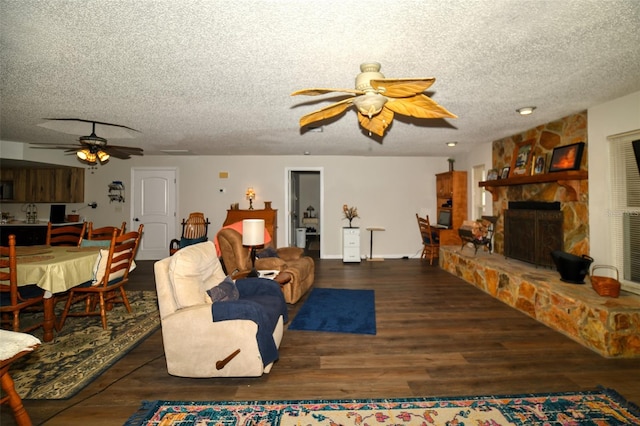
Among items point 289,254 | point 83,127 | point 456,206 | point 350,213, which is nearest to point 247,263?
point 289,254

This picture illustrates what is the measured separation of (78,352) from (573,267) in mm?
5144

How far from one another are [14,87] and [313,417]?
4.08m

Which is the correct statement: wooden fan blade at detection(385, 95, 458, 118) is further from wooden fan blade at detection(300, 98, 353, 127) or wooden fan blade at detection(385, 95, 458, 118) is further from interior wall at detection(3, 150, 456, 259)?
interior wall at detection(3, 150, 456, 259)

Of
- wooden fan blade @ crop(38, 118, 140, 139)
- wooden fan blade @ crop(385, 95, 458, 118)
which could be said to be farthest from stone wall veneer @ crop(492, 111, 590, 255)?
wooden fan blade @ crop(38, 118, 140, 139)

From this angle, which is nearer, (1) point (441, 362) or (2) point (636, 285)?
(1) point (441, 362)

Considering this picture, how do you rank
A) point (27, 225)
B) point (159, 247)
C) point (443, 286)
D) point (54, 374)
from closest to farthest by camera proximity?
point (54, 374) → point (443, 286) → point (27, 225) → point (159, 247)

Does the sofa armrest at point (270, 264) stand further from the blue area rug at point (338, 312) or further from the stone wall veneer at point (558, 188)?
the stone wall veneer at point (558, 188)

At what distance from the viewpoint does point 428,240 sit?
265 inches

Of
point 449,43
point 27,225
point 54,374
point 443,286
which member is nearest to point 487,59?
point 449,43

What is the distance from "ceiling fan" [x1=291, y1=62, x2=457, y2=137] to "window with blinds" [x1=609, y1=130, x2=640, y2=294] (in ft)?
8.75

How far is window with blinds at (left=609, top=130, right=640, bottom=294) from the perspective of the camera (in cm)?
318

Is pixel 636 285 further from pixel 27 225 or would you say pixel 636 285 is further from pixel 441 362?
pixel 27 225

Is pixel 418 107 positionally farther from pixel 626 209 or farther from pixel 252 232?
pixel 626 209

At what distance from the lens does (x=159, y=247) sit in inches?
283
